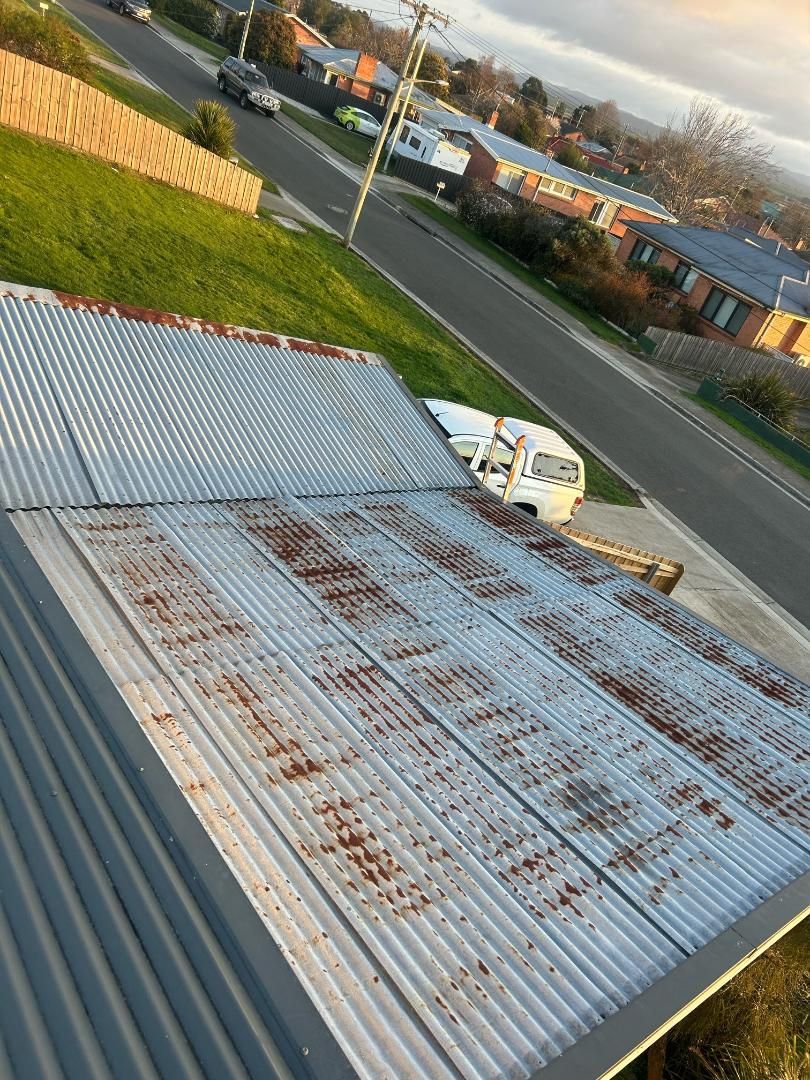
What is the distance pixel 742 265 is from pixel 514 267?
1232 centimetres

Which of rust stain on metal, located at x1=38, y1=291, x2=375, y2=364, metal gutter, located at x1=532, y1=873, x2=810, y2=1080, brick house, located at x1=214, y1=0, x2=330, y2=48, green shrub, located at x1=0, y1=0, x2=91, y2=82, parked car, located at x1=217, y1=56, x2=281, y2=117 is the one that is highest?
brick house, located at x1=214, y1=0, x2=330, y2=48

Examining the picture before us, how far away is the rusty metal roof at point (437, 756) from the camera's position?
3506 millimetres

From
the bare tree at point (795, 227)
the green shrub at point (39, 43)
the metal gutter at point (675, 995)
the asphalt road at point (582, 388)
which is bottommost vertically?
the asphalt road at point (582, 388)

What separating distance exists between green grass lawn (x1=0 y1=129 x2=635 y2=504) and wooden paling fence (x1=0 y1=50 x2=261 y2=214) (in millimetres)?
505

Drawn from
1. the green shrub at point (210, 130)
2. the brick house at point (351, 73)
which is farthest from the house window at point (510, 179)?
the green shrub at point (210, 130)

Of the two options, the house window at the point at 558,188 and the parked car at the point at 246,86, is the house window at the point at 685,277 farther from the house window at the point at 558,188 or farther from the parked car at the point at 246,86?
the parked car at the point at 246,86

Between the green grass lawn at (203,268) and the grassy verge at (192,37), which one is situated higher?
the grassy verge at (192,37)

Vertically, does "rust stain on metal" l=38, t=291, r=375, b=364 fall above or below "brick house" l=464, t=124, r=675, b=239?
below

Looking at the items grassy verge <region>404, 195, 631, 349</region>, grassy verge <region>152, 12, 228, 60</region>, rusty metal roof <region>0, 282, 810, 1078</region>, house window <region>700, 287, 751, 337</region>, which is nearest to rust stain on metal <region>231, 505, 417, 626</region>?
rusty metal roof <region>0, 282, 810, 1078</region>

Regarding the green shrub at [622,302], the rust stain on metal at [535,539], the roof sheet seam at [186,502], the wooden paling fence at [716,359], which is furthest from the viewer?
the green shrub at [622,302]

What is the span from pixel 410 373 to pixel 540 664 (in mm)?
12085

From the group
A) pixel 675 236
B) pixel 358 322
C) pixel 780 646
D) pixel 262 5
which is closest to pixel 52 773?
pixel 780 646

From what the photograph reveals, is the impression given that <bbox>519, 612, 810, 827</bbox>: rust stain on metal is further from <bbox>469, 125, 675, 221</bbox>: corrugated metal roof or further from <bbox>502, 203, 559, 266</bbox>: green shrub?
<bbox>469, 125, 675, 221</bbox>: corrugated metal roof

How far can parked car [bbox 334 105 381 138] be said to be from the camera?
4644 centimetres
